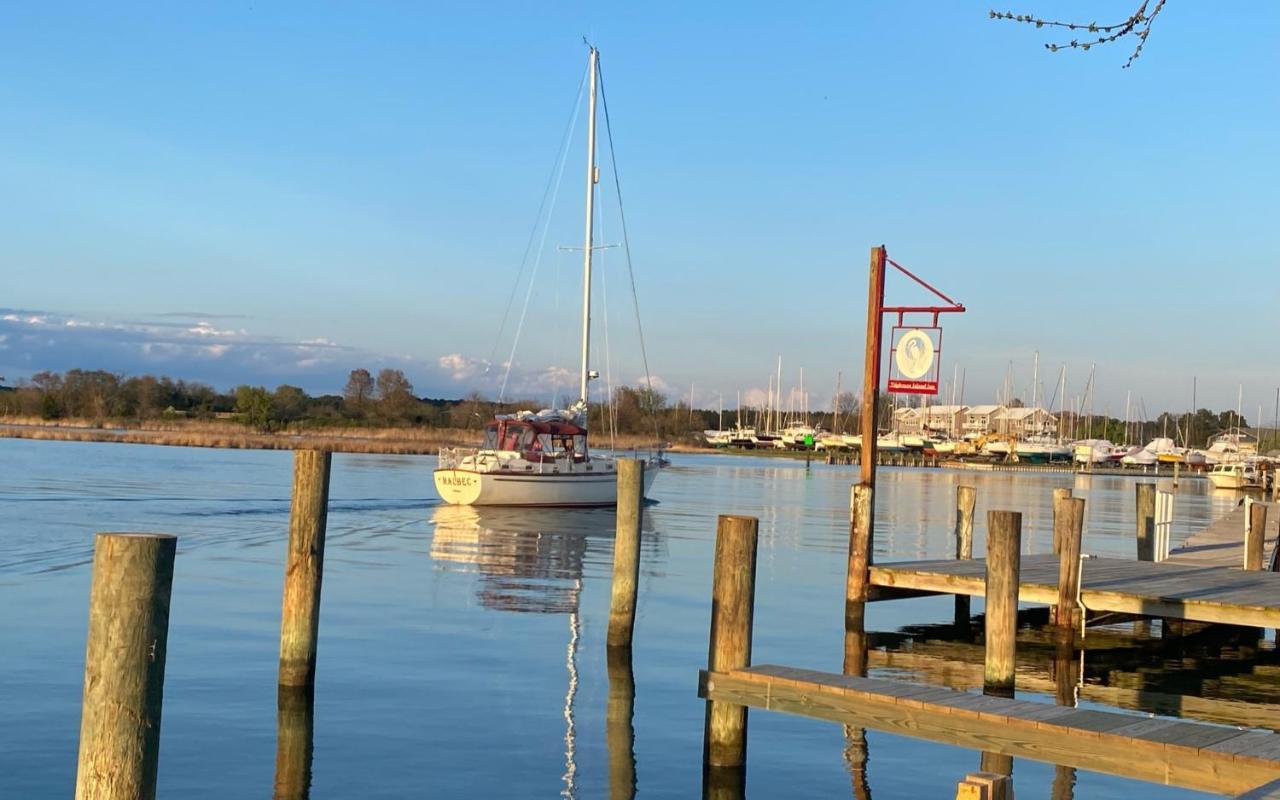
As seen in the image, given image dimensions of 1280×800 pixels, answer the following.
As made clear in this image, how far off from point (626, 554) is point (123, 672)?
859 centimetres

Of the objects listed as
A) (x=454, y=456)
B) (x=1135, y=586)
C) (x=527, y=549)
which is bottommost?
(x=527, y=549)

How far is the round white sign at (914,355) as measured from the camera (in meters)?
19.4

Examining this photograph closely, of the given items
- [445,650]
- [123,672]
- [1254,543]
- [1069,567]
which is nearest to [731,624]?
[123,672]

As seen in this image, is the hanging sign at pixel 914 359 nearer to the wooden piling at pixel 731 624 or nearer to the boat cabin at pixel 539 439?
the wooden piling at pixel 731 624

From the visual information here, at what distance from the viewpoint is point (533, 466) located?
4106 cm

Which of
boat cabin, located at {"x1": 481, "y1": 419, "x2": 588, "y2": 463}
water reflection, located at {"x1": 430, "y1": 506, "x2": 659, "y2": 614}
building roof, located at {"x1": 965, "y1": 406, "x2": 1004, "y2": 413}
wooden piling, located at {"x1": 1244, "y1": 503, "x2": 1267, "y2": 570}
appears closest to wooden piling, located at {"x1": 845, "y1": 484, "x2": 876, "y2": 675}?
water reflection, located at {"x1": 430, "y1": 506, "x2": 659, "y2": 614}

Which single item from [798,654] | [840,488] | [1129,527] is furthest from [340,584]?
[840,488]

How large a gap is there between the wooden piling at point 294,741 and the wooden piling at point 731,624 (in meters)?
3.22

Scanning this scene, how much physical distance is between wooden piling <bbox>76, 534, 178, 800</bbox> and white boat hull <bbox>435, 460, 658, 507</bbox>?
34000 millimetres

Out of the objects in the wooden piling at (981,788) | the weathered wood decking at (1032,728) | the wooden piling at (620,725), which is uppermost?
the wooden piling at (981,788)

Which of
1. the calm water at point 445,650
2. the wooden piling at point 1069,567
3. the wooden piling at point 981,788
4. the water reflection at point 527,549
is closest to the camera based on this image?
the wooden piling at point 981,788

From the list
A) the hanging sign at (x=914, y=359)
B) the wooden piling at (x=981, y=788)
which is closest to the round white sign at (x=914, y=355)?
the hanging sign at (x=914, y=359)

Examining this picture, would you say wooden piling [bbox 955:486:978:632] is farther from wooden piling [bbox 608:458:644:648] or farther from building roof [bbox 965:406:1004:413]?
building roof [bbox 965:406:1004:413]

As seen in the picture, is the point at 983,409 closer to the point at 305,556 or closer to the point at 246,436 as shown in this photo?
the point at 246,436
